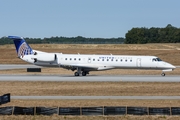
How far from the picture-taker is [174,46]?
422 feet

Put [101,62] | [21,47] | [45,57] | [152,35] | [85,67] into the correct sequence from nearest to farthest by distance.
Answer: [85,67] < [101,62] < [45,57] < [21,47] < [152,35]

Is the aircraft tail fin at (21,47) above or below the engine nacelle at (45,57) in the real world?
above

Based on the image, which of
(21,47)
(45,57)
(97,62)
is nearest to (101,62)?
(97,62)

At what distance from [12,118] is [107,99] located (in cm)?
1046

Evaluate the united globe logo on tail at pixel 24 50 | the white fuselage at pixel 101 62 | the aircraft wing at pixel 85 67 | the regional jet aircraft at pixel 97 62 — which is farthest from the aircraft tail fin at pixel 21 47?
the aircraft wing at pixel 85 67

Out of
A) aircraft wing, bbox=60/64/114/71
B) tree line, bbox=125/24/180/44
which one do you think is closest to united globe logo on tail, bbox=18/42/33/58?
aircraft wing, bbox=60/64/114/71

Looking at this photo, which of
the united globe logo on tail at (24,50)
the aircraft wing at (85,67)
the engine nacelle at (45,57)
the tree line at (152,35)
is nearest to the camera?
the aircraft wing at (85,67)

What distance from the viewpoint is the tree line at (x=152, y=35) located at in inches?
6693

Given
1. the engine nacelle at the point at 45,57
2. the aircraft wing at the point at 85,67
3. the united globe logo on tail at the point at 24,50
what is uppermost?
the united globe logo on tail at the point at 24,50

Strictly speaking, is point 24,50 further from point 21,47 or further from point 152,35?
point 152,35

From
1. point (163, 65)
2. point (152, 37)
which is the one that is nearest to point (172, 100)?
point (163, 65)

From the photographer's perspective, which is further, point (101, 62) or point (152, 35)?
point (152, 35)

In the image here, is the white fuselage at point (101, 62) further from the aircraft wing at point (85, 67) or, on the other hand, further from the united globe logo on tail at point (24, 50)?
the united globe logo on tail at point (24, 50)

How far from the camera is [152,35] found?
18662 centimetres
